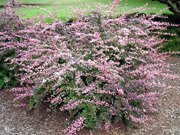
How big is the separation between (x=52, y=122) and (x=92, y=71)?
29.5 inches

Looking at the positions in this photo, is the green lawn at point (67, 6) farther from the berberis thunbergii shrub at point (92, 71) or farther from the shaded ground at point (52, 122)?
the shaded ground at point (52, 122)

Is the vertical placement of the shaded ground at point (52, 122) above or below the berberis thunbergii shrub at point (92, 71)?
below

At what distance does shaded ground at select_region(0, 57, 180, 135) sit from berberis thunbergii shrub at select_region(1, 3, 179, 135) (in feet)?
0.38

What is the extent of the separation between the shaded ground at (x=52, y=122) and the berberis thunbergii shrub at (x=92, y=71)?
116 millimetres

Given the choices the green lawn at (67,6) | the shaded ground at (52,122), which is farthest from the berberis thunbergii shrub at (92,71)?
the green lawn at (67,6)

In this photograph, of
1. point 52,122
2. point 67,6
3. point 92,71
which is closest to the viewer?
point 52,122

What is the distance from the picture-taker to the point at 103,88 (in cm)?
492

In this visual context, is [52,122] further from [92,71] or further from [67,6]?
[67,6]

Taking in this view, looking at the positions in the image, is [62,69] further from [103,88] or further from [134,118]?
[134,118]

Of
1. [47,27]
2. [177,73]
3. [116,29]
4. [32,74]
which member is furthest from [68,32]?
[177,73]

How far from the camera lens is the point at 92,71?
5.08 metres

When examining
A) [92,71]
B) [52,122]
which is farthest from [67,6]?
[52,122]

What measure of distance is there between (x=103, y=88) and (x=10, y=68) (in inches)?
55.7

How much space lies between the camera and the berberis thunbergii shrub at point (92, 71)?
477 cm
